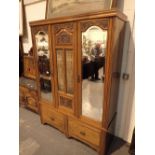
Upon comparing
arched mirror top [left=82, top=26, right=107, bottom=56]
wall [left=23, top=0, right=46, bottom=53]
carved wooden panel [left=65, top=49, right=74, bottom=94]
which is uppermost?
wall [left=23, top=0, right=46, bottom=53]

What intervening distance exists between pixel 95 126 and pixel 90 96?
1.29ft

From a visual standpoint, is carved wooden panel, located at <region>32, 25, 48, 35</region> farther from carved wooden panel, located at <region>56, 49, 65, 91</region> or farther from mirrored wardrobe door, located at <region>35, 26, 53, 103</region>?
carved wooden panel, located at <region>56, 49, 65, 91</region>

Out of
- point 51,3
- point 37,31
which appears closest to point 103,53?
point 37,31

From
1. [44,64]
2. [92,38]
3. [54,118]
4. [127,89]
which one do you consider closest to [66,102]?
[54,118]

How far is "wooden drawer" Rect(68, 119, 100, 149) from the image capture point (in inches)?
73.4

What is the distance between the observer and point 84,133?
197cm

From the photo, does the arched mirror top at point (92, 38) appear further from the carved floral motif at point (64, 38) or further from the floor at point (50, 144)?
the floor at point (50, 144)

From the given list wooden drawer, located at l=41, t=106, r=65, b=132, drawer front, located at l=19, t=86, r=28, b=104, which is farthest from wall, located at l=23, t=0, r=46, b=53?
wooden drawer, located at l=41, t=106, r=65, b=132

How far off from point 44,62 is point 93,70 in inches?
34.8

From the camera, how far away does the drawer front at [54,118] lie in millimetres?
2207

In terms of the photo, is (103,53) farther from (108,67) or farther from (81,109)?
(81,109)

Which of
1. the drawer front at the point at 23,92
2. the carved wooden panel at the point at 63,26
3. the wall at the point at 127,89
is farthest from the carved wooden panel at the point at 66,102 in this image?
the drawer front at the point at 23,92

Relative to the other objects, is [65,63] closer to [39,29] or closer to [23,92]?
[39,29]

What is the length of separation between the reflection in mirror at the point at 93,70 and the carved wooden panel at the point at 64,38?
21cm
